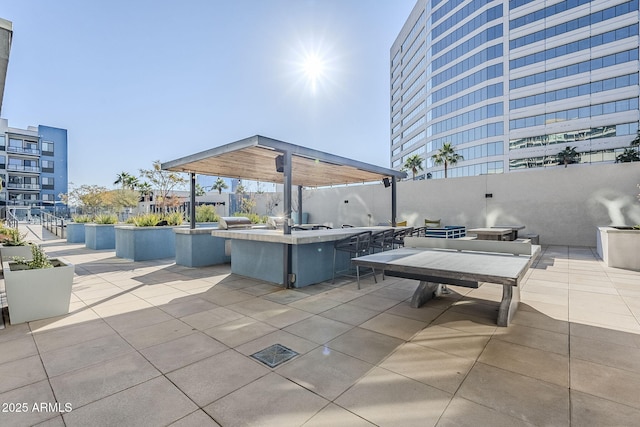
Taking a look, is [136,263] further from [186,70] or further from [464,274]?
[464,274]

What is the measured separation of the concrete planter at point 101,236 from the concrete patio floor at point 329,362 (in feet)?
24.2

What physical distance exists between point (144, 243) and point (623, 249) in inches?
484

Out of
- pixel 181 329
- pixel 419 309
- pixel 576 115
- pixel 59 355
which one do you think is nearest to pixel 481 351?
pixel 419 309

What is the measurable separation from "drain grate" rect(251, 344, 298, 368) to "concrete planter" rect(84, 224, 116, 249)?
10.9 metres

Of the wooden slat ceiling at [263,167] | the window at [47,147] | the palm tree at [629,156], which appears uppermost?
the window at [47,147]

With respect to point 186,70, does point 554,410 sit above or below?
below

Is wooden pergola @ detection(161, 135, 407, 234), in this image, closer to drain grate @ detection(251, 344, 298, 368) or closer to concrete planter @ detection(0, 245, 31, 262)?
drain grate @ detection(251, 344, 298, 368)

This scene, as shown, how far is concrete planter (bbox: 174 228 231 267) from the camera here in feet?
23.8

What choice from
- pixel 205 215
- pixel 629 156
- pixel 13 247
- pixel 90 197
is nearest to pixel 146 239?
pixel 205 215

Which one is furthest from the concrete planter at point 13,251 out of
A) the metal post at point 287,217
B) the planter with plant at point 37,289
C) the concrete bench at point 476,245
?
the concrete bench at point 476,245

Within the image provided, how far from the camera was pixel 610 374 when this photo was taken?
2.35m

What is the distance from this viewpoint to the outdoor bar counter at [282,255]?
534 cm

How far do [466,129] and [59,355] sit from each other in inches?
1684

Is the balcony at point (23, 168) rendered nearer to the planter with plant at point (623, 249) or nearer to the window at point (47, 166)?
the window at point (47, 166)
